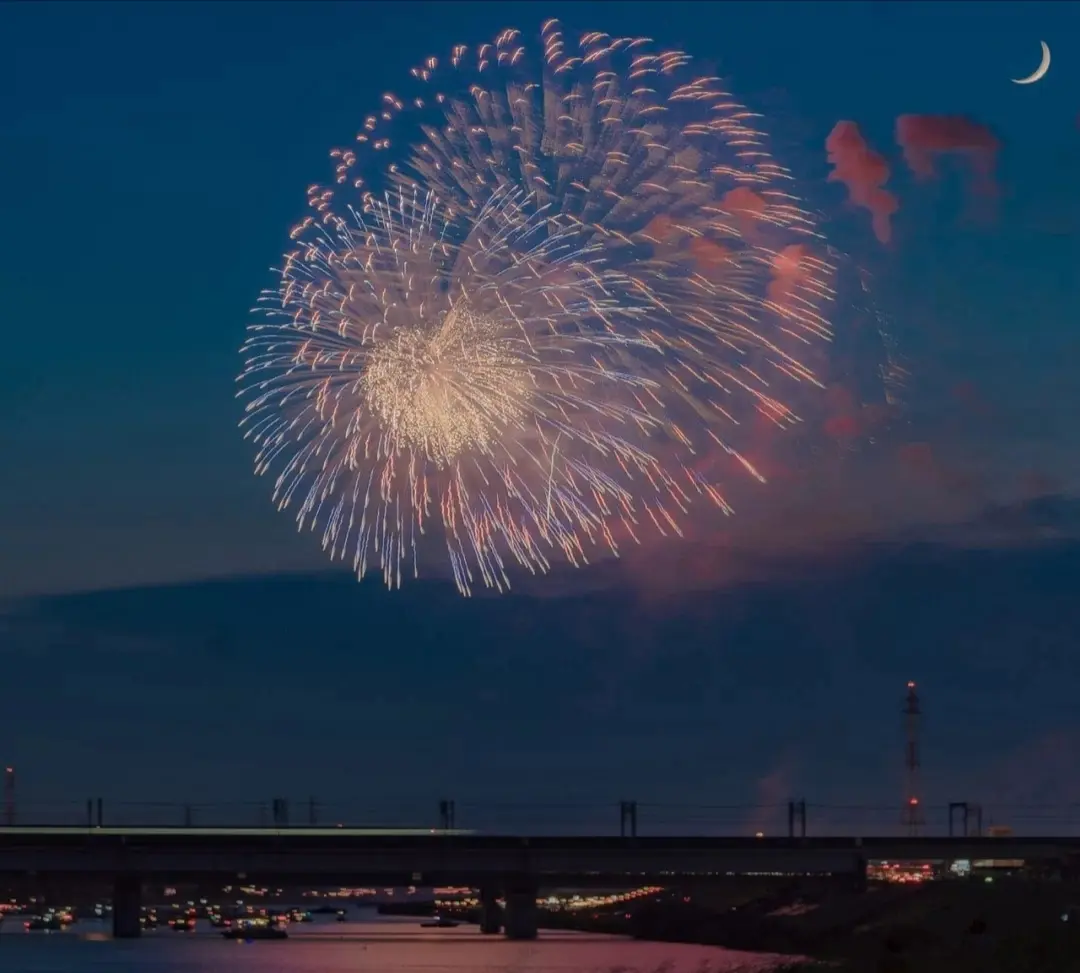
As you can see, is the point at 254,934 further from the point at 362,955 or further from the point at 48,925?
the point at 362,955

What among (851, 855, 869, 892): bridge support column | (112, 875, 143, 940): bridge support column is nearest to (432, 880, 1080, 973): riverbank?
(851, 855, 869, 892): bridge support column

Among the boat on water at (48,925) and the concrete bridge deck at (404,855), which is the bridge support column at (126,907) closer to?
the concrete bridge deck at (404,855)

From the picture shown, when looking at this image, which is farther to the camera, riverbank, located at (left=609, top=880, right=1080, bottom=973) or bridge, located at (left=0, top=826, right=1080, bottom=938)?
bridge, located at (left=0, top=826, right=1080, bottom=938)

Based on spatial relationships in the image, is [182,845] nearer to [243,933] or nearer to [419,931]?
[243,933]

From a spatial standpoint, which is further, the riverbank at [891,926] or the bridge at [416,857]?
the bridge at [416,857]

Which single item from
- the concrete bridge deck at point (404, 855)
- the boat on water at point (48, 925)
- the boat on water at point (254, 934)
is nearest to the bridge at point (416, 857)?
the concrete bridge deck at point (404, 855)

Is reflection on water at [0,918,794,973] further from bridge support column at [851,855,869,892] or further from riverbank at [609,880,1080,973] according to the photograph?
bridge support column at [851,855,869,892]
